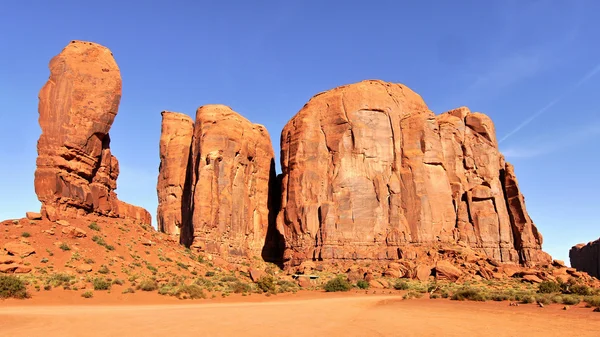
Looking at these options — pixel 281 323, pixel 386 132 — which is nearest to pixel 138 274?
pixel 281 323

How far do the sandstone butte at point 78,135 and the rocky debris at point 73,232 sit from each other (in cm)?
189

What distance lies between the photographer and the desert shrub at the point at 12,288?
62.8 ft

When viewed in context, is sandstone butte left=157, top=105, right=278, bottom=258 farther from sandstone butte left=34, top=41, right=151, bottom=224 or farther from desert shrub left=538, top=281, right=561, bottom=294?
desert shrub left=538, top=281, right=561, bottom=294

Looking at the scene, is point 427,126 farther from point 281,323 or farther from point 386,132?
point 281,323

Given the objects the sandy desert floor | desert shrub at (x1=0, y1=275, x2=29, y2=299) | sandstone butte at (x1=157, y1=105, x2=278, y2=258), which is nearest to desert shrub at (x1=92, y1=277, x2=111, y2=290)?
desert shrub at (x1=0, y1=275, x2=29, y2=299)

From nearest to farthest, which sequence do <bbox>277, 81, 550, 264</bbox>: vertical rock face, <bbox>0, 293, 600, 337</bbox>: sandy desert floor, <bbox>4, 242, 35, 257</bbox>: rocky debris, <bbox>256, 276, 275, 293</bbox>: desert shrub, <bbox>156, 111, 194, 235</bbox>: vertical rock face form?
<bbox>0, 293, 600, 337</bbox>: sandy desert floor
<bbox>4, 242, 35, 257</bbox>: rocky debris
<bbox>256, 276, 275, 293</bbox>: desert shrub
<bbox>277, 81, 550, 264</bbox>: vertical rock face
<bbox>156, 111, 194, 235</bbox>: vertical rock face

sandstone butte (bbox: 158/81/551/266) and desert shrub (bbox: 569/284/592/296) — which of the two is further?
sandstone butte (bbox: 158/81/551/266)

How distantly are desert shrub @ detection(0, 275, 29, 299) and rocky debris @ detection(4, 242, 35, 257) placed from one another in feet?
18.8

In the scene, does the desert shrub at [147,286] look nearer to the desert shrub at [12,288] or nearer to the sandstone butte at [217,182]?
the desert shrub at [12,288]

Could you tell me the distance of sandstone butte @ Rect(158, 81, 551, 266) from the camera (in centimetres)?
5291

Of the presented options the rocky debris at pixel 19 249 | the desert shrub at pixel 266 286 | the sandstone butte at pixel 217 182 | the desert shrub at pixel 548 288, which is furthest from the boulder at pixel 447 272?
the rocky debris at pixel 19 249

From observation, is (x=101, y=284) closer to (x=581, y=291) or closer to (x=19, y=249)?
(x=19, y=249)

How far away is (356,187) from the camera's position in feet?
177

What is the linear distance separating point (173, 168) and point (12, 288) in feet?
152
